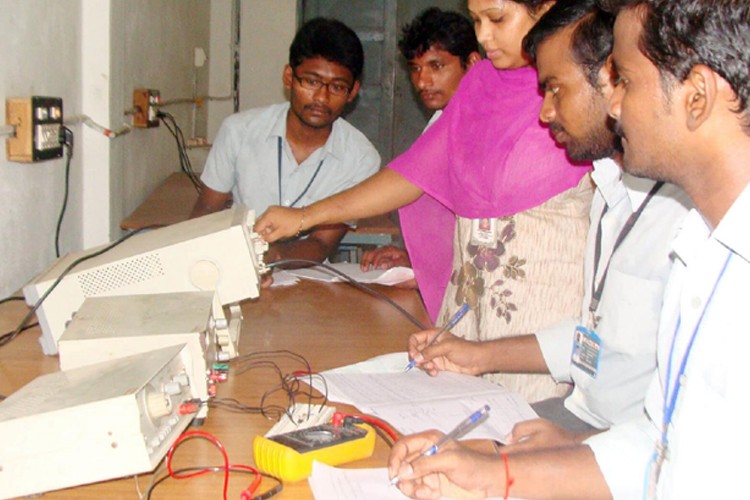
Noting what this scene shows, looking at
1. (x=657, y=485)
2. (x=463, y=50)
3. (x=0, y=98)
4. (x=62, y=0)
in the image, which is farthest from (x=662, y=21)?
(x=463, y=50)

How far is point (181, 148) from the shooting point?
12.2 ft

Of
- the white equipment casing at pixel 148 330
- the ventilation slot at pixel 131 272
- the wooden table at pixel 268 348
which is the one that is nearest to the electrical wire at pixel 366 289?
the wooden table at pixel 268 348

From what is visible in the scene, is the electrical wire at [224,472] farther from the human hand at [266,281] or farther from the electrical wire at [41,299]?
the human hand at [266,281]

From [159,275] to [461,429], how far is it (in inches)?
25.9

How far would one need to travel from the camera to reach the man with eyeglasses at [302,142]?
9.11 feet

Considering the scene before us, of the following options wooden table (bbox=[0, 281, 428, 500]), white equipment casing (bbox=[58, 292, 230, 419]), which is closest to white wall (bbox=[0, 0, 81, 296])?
wooden table (bbox=[0, 281, 428, 500])

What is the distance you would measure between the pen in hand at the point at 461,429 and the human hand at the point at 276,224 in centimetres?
81

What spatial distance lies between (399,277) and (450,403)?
919 millimetres

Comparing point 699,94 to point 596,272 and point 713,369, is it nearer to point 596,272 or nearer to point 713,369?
point 713,369

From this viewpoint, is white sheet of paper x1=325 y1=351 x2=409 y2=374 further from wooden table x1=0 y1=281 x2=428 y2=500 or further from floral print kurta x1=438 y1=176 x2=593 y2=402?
floral print kurta x1=438 y1=176 x2=593 y2=402

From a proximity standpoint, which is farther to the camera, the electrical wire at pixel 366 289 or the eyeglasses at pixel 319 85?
the eyeglasses at pixel 319 85

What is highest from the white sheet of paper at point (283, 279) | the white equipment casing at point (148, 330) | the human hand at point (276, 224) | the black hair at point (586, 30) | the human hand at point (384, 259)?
the black hair at point (586, 30)

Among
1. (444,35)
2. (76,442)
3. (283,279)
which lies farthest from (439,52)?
(76,442)

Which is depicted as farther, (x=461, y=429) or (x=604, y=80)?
(x=604, y=80)
